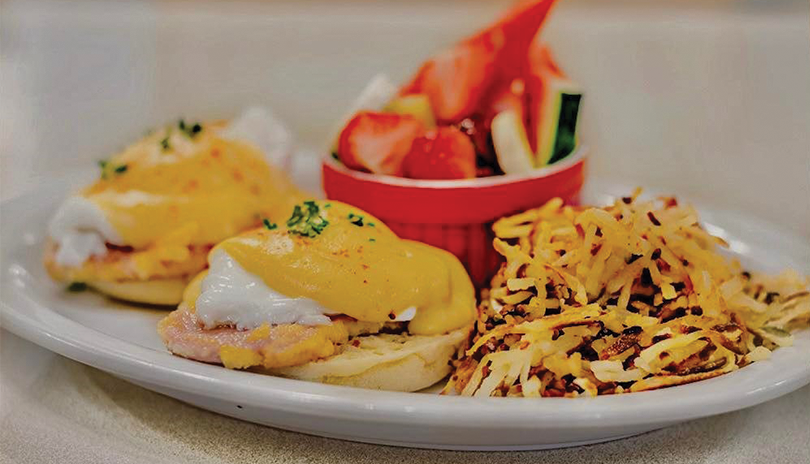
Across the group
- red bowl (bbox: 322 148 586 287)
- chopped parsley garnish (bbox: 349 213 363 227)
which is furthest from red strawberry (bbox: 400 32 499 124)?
chopped parsley garnish (bbox: 349 213 363 227)

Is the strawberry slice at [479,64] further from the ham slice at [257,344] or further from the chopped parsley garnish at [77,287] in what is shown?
the chopped parsley garnish at [77,287]

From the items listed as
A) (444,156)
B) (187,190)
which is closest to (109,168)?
(187,190)

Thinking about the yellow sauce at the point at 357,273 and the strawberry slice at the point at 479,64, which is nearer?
the yellow sauce at the point at 357,273

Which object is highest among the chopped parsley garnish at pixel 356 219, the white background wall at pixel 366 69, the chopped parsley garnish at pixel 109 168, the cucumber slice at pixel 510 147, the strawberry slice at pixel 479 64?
the strawberry slice at pixel 479 64

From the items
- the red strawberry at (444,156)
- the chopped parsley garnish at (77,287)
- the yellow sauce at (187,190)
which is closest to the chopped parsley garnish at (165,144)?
the yellow sauce at (187,190)

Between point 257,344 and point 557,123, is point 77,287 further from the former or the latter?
point 557,123

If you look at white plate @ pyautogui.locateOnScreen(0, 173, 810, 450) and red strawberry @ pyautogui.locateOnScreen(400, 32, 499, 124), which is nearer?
white plate @ pyautogui.locateOnScreen(0, 173, 810, 450)

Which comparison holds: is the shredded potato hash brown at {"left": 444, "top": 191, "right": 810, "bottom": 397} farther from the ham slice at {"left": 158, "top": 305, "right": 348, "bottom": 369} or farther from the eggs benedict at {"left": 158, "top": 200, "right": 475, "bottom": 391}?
the ham slice at {"left": 158, "top": 305, "right": 348, "bottom": 369}
